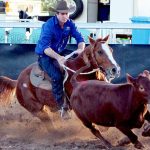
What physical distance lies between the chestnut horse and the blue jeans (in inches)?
3.4

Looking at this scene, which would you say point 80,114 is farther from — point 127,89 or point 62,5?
point 62,5

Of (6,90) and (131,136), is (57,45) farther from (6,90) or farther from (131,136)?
(131,136)

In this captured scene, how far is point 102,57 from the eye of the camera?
23.6ft

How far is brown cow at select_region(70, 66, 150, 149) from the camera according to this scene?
246 inches

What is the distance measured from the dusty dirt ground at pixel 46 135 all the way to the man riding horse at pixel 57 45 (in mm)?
330

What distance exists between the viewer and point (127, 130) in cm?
633

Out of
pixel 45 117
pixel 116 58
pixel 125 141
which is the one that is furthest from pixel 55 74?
pixel 116 58

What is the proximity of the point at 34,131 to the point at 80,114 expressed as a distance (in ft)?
4.66

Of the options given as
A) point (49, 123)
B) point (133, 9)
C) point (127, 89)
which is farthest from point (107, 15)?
point (127, 89)

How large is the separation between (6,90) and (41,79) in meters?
0.80

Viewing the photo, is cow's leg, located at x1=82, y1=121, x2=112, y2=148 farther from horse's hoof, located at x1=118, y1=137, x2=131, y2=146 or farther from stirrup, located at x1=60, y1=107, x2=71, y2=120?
stirrup, located at x1=60, y1=107, x2=71, y2=120

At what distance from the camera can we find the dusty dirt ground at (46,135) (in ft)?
22.7

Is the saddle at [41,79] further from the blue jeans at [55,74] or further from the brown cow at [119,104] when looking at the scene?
the brown cow at [119,104]

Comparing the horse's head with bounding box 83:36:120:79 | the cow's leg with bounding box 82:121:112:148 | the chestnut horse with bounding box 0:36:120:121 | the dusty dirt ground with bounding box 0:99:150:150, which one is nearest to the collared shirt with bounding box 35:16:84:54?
the chestnut horse with bounding box 0:36:120:121
